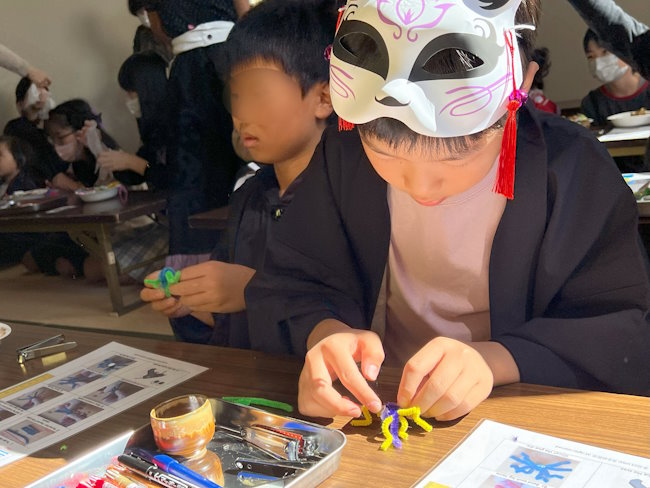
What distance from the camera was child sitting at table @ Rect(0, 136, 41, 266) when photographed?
11.7 feet

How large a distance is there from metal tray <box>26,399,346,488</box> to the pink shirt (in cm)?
33

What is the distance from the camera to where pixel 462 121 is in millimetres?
660

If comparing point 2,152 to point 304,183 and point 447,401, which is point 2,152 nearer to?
point 304,183

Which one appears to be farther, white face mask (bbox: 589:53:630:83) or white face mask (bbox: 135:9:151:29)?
white face mask (bbox: 589:53:630:83)

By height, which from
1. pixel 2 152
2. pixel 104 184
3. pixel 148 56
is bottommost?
pixel 104 184

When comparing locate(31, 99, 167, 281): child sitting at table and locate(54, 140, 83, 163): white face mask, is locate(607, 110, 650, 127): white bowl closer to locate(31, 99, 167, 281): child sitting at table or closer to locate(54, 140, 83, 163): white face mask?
locate(31, 99, 167, 281): child sitting at table

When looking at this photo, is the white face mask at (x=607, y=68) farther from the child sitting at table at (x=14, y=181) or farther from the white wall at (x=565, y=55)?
the child sitting at table at (x=14, y=181)

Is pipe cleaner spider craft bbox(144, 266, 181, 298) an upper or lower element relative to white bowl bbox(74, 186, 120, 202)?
upper

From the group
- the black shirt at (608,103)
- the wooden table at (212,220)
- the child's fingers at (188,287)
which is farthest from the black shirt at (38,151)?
the black shirt at (608,103)

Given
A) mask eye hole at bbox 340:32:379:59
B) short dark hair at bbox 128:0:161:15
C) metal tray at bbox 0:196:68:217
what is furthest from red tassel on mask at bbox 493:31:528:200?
metal tray at bbox 0:196:68:217

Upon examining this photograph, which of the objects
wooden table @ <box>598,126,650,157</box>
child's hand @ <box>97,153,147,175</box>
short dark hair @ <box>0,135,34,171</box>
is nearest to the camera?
wooden table @ <box>598,126,650,157</box>

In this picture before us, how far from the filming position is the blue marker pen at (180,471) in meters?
0.62

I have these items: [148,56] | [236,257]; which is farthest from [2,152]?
[236,257]

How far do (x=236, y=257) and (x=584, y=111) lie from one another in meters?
2.88
